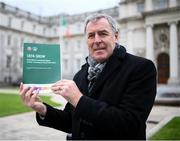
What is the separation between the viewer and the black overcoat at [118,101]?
224 cm

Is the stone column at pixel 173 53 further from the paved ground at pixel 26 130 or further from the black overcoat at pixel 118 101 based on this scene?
the black overcoat at pixel 118 101

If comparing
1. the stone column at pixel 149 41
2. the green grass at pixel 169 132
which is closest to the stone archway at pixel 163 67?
the stone column at pixel 149 41

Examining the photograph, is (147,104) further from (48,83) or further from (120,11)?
(120,11)

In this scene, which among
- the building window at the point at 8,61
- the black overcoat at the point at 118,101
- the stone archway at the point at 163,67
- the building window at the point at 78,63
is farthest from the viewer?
the building window at the point at 78,63

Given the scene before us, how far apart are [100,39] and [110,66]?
0.25m

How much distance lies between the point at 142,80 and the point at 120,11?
1841 inches

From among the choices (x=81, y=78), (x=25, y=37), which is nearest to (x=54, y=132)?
(x=81, y=78)

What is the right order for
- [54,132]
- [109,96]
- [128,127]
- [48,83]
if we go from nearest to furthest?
[128,127]
[109,96]
[48,83]
[54,132]

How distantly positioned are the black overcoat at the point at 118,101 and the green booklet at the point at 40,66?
30 centimetres

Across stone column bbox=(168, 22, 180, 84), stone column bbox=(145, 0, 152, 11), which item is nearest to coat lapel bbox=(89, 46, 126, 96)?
stone column bbox=(168, 22, 180, 84)

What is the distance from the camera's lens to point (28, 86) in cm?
257

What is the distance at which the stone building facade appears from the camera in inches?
1603

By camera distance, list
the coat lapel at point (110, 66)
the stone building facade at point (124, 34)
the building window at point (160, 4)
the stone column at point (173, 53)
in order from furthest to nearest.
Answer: the building window at point (160, 4) < the stone building facade at point (124, 34) < the stone column at point (173, 53) < the coat lapel at point (110, 66)

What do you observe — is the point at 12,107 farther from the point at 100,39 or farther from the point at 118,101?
the point at 118,101
